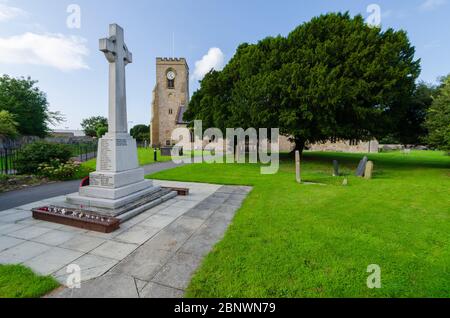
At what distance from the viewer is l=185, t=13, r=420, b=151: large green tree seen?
12891 mm

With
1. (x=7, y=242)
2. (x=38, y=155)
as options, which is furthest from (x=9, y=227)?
(x=38, y=155)

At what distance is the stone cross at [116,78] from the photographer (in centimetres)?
581

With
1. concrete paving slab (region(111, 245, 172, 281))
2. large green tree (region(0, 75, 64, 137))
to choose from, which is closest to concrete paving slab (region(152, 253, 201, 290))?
concrete paving slab (region(111, 245, 172, 281))

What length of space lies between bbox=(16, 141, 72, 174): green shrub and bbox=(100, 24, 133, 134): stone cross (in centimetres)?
664

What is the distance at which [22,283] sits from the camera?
249 centimetres

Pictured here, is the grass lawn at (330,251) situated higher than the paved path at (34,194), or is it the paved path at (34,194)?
the paved path at (34,194)

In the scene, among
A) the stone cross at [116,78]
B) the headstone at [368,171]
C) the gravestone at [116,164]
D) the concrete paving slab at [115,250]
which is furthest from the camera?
the headstone at [368,171]

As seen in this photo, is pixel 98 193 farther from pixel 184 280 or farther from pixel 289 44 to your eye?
pixel 289 44

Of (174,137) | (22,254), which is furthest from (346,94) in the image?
(174,137)

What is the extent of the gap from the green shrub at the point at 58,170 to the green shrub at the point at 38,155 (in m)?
0.34
